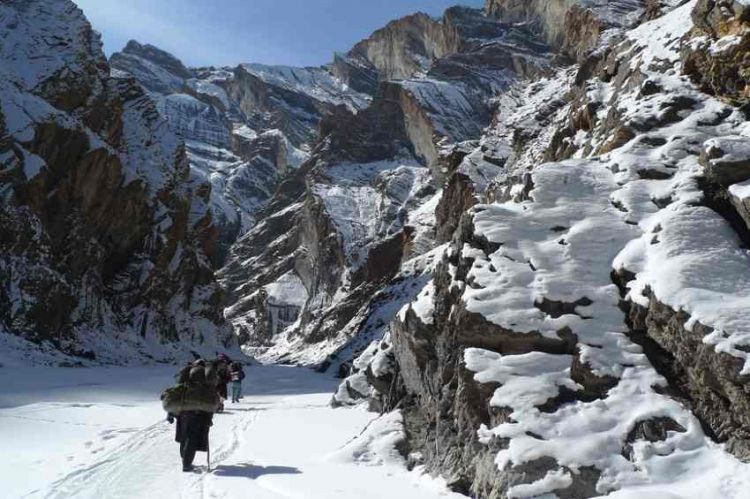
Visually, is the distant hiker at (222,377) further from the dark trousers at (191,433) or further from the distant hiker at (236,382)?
the dark trousers at (191,433)

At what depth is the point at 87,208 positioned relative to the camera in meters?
44.3

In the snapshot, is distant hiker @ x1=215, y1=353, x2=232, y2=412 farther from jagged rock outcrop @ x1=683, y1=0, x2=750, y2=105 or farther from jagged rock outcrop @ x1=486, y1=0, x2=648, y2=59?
jagged rock outcrop @ x1=486, y1=0, x2=648, y2=59

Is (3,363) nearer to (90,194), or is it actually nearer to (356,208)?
(90,194)

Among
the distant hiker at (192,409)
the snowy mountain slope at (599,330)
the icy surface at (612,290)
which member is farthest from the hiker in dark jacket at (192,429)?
the icy surface at (612,290)

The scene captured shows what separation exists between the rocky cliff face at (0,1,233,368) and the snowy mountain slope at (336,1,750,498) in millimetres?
31090

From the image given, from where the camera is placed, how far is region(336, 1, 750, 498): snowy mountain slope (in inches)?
256

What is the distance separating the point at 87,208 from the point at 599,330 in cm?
4246

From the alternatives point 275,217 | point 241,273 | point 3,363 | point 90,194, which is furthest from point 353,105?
point 3,363

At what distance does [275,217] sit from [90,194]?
309 ft

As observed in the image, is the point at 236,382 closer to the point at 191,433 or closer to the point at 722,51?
the point at 191,433

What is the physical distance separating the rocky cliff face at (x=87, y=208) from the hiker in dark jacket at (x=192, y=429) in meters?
29.2

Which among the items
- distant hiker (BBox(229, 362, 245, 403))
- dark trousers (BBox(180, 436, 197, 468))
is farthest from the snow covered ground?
distant hiker (BBox(229, 362, 245, 403))

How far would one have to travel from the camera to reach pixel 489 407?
24.5ft

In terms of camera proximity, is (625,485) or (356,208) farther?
(356,208)
